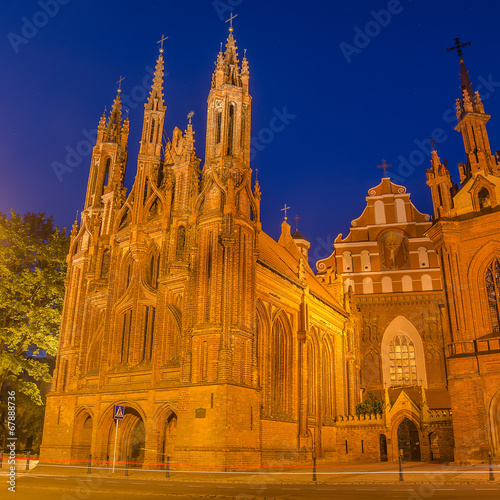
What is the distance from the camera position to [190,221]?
27.6 m

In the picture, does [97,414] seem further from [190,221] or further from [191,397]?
[190,221]

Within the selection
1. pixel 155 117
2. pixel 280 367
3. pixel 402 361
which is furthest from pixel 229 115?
pixel 402 361

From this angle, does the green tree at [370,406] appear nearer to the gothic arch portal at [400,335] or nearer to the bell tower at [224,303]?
the gothic arch portal at [400,335]

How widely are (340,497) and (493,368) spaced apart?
1732cm

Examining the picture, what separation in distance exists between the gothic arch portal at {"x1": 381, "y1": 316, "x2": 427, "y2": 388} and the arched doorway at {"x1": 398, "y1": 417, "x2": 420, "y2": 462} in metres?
6.90

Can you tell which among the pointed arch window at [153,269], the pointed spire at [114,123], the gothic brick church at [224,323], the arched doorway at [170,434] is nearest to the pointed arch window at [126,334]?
the gothic brick church at [224,323]

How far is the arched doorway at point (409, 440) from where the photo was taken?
34.6 metres

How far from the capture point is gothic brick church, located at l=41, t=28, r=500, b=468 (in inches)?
971

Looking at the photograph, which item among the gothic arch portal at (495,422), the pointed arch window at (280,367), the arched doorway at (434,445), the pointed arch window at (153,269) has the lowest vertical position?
the arched doorway at (434,445)

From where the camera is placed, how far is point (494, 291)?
28.3 meters

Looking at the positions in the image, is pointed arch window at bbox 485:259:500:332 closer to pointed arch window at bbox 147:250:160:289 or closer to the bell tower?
the bell tower

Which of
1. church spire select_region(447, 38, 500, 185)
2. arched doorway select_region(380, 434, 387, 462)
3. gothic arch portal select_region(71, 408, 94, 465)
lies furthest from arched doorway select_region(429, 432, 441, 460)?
gothic arch portal select_region(71, 408, 94, 465)

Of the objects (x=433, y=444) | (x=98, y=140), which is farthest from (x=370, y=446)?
(x=98, y=140)

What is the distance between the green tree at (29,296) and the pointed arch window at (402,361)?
26.9 meters
